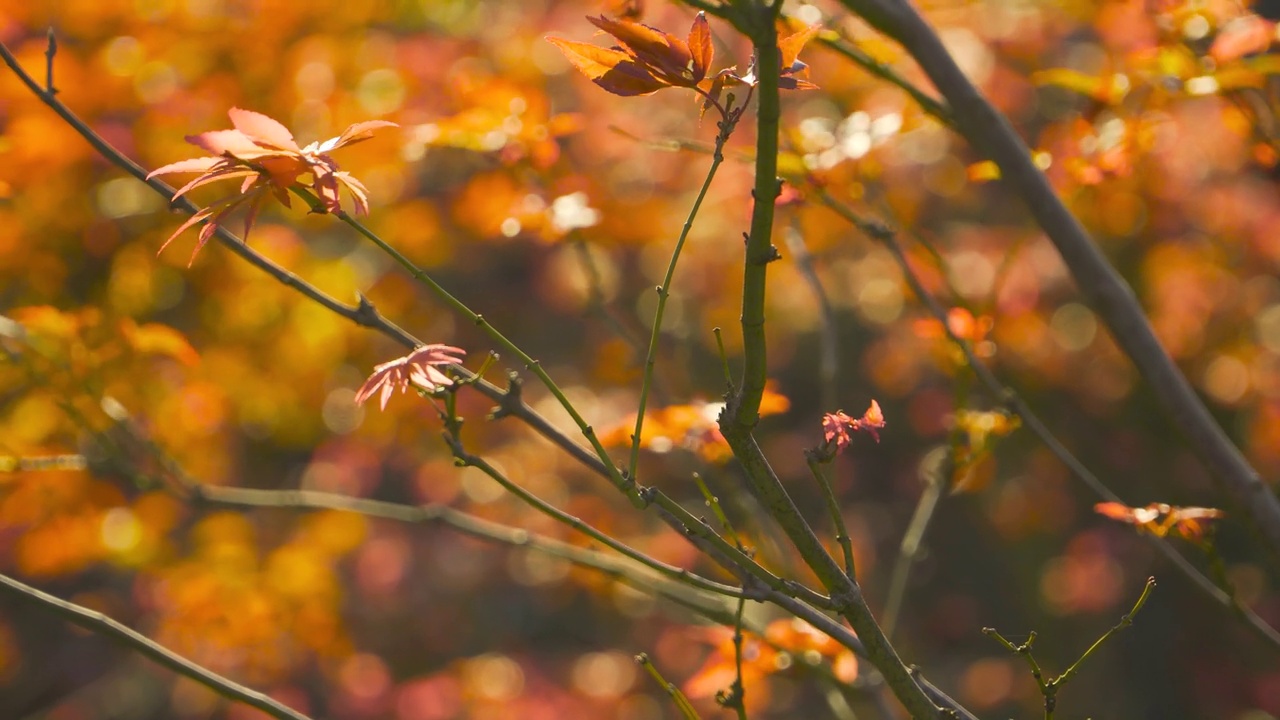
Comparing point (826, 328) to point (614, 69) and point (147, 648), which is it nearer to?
point (614, 69)

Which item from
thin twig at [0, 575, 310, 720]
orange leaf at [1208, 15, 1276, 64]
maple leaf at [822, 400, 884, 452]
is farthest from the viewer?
orange leaf at [1208, 15, 1276, 64]

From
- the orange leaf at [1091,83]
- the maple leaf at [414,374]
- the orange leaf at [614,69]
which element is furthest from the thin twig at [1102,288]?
the maple leaf at [414,374]

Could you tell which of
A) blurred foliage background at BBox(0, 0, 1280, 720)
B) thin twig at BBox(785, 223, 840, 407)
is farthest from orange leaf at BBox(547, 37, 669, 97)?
blurred foliage background at BBox(0, 0, 1280, 720)

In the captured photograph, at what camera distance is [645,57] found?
74cm

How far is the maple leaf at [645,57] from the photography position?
2.38 feet

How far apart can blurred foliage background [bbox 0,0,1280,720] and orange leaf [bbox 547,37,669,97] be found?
5.49 ft

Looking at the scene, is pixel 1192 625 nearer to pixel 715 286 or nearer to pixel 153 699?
pixel 715 286

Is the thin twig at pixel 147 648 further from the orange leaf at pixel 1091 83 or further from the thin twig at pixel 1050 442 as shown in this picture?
the orange leaf at pixel 1091 83

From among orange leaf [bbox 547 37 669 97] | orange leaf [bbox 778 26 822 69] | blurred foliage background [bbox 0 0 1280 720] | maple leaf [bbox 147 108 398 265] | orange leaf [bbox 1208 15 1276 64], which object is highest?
orange leaf [bbox 778 26 822 69]

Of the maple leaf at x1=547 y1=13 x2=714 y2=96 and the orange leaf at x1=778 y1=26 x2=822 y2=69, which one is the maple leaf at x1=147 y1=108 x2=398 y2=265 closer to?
the maple leaf at x1=547 y1=13 x2=714 y2=96

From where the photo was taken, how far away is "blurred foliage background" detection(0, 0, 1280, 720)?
3.19 meters

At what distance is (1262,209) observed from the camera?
12.5ft

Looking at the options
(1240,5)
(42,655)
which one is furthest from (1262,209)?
(42,655)

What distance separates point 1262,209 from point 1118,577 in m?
1.57
